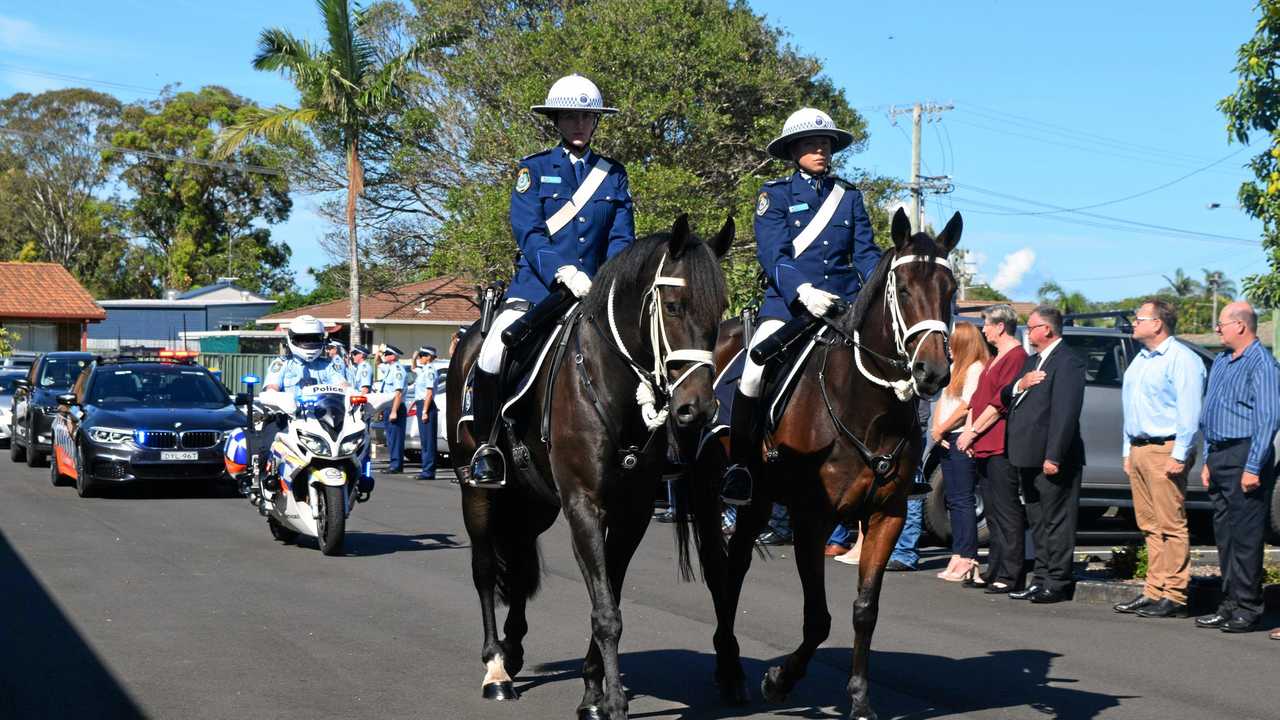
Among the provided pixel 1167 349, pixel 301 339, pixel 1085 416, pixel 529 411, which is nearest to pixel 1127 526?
pixel 1085 416

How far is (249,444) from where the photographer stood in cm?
1437

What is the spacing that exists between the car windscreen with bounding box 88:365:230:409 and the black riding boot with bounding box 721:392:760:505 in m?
12.7

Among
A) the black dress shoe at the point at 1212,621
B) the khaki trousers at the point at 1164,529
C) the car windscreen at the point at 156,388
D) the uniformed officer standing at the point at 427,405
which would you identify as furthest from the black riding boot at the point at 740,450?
the uniformed officer standing at the point at 427,405

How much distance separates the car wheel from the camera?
1791cm

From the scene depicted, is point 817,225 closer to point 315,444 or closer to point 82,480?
point 315,444

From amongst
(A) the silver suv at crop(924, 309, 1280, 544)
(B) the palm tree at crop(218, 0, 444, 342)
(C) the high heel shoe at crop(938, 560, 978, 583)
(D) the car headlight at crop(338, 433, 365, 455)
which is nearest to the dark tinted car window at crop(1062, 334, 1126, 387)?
(A) the silver suv at crop(924, 309, 1280, 544)

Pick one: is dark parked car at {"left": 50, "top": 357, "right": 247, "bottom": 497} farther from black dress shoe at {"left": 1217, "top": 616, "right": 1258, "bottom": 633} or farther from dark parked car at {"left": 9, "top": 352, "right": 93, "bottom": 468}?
black dress shoe at {"left": 1217, "top": 616, "right": 1258, "bottom": 633}

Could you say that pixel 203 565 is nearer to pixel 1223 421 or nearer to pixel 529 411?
pixel 529 411

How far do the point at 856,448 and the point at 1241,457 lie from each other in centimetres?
398

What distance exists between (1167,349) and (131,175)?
65839 mm

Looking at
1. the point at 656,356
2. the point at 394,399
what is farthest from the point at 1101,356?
the point at 394,399

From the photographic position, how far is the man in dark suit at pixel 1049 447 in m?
10.9

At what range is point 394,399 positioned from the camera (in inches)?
908

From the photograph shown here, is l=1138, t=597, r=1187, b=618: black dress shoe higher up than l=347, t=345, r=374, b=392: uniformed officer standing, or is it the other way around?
l=347, t=345, r=374, b=392: uniformed officer standing
